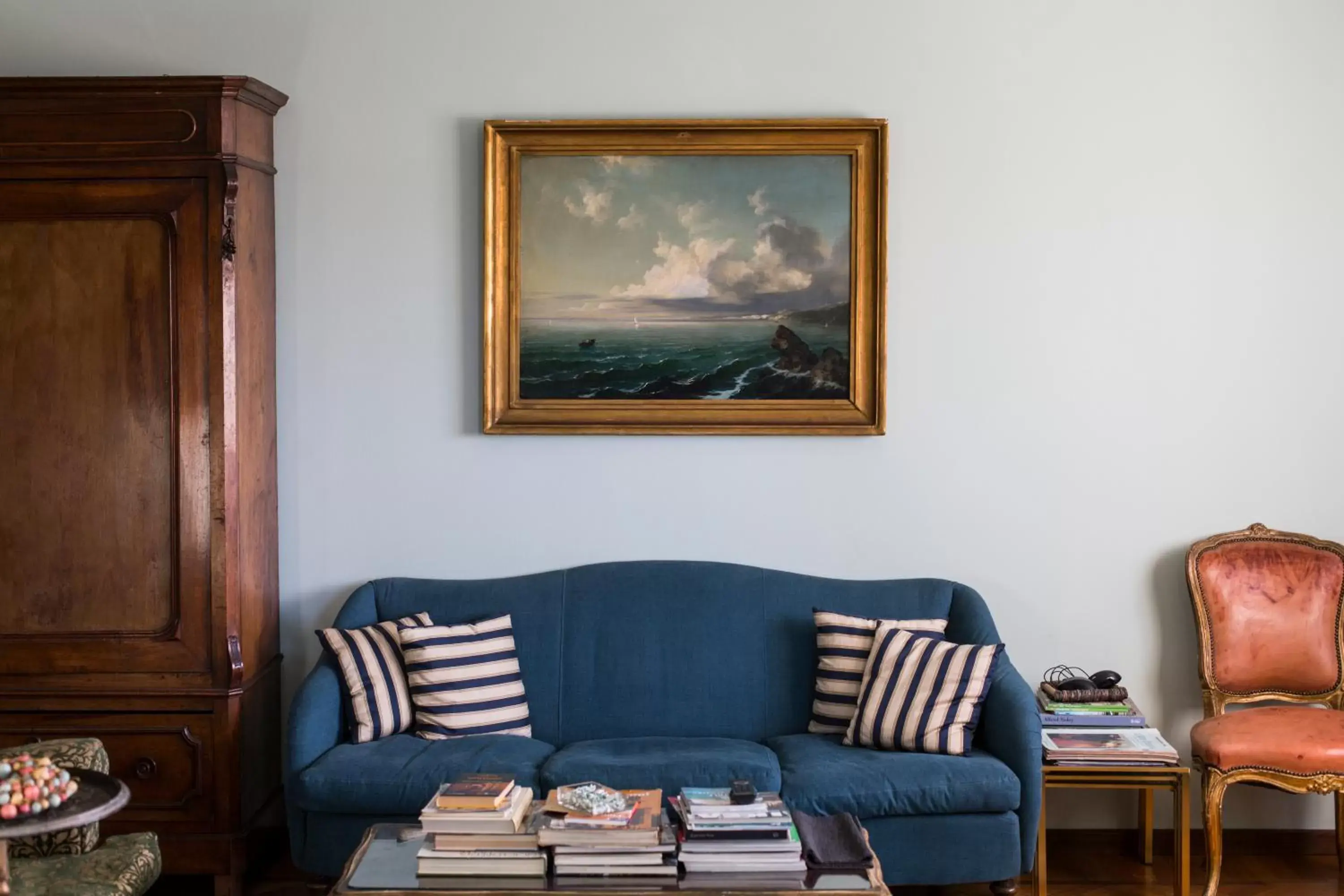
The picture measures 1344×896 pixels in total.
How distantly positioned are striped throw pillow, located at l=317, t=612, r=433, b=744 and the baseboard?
2076mm

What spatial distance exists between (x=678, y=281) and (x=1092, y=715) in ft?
6.00

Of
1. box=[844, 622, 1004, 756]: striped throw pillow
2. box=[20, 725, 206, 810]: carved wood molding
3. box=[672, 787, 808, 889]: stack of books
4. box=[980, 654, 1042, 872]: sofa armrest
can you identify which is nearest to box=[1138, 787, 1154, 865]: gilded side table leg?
box=[980, 654, 1042, 872]: sofa armrest

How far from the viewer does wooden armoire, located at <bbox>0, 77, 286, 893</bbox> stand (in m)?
3.61

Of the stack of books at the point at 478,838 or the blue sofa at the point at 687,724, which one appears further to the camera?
the blue sofa at the point at 687,724

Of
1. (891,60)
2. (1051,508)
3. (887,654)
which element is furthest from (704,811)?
(891,60)

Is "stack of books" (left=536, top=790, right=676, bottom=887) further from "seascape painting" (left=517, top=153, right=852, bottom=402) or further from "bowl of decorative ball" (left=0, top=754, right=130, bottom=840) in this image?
"seascape painting" (left=517, top=153, right=852, bottom=402)

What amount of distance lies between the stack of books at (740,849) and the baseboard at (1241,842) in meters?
1.68

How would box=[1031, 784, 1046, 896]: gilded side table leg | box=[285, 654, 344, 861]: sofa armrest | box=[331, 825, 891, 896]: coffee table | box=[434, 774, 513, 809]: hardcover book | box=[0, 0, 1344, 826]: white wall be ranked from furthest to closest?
box=[0, 0, 1344, 826]: white wall → box=[1031, 784, 1046, 896]: gilded side table leg → box=[285, 654, 344, 861]: sofa armrest → box=[434, 774, 513, 809]: hardcover book → box=[331, 825, 891, 896]: coffee table

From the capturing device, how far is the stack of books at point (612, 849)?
265cm

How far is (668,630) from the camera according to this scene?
12.9 ft

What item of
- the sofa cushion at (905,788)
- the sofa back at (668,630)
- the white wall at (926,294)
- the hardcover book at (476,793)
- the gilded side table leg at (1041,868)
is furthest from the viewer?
the white wall at (926,294)

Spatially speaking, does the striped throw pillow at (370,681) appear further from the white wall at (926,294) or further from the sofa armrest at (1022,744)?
the sofa armrest at (1022,744)

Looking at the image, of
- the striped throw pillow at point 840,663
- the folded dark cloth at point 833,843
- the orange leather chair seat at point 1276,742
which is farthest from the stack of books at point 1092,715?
the folded dark cloth at point 833,843

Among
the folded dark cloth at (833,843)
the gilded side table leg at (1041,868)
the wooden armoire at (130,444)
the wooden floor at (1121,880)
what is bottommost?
the wooden floor at (1121,880)
